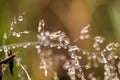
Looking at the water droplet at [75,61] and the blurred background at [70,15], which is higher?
the blurred background at [70,15]

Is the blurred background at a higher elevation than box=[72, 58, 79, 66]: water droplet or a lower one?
higher

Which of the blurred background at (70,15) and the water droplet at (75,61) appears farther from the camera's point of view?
the blurred background at (70,15)

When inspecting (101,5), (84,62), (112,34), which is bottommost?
(84,62)

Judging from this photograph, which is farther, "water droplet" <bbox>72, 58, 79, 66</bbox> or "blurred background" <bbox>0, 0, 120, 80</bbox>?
"blurred background" <bbox>0, 0, 120, 80</bbox>

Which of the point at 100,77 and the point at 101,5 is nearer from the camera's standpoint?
the point at 100,77

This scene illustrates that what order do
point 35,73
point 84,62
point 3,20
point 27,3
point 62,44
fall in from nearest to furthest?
point 62,44
point 35,73
point 84,62
point 3,20
point 27,3

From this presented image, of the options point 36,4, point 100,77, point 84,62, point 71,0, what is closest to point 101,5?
point 71,0

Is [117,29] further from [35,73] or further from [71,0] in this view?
[35,73]

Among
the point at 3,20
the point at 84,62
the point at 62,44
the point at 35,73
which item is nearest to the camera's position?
the point at 62,44
